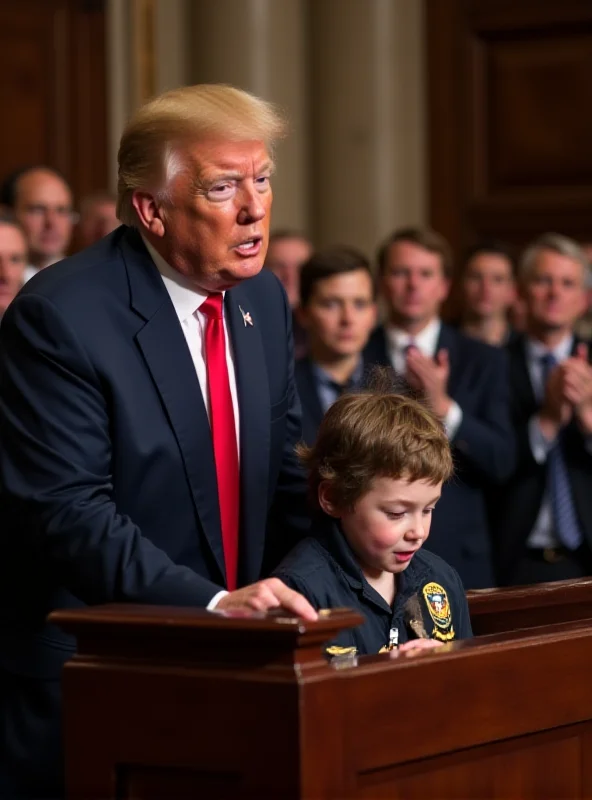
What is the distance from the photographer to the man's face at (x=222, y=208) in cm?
282

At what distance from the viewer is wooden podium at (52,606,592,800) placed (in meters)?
2.15

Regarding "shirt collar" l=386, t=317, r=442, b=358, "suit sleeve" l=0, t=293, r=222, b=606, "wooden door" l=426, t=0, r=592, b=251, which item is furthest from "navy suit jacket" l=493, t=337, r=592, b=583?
"wooden door" l=426, t=0, r=592, b=251

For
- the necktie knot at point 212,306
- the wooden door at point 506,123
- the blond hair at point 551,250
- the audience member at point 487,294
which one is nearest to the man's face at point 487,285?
the audience member at point 487,294

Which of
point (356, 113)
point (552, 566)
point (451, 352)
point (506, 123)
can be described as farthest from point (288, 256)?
point (506, 123)

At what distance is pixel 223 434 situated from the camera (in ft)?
9.61

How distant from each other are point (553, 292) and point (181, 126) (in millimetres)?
3063

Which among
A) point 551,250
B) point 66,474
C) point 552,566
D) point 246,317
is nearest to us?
point 66,474

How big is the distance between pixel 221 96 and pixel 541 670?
3.85 feet

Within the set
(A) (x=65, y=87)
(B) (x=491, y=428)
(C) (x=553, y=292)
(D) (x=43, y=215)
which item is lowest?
(B) (x=491, y=428)

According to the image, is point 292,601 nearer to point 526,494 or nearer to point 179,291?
point 179,291

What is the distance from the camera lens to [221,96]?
2.87 meters

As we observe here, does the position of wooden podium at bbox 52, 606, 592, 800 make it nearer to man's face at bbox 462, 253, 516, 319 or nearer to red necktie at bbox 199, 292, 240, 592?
red necktie at bbox 199, 292, 240, 592

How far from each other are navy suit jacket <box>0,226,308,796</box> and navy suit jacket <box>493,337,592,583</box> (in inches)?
94.8

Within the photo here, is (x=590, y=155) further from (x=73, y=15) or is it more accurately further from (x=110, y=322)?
(x=110, y=322)
